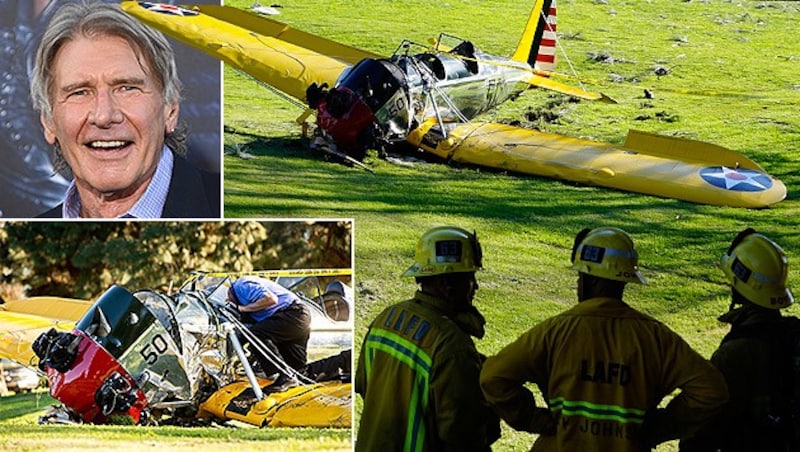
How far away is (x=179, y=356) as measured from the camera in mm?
5246

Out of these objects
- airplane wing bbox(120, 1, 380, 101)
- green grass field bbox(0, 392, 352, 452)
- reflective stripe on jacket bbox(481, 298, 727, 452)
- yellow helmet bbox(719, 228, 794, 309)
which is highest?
airplane wing bbox(120, 1, 380, 101)

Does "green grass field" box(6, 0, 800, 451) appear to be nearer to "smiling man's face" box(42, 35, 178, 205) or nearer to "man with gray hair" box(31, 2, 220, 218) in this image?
"man with gray hair" box(31, 2, 220, 218)

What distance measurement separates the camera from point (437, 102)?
6664 mm

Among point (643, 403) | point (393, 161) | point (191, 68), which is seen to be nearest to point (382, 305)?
A: point (393, 161)

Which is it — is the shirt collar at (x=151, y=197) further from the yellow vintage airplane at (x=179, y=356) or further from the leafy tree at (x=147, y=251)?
the yellow vintage airplane at (x=179, y=356)

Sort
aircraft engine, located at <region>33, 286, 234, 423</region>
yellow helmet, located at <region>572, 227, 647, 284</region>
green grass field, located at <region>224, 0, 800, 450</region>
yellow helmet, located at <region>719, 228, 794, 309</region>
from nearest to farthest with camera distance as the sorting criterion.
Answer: yellow helmet, located at <region>572, 227, 647, 284</region> < yellow helmet, located at <region>719, 228, 794, 309</region> < aircraft engine, located at <region>33, 286, 234, 423</region> < green grass field, located at <region>224, 0, 800, 450</region>

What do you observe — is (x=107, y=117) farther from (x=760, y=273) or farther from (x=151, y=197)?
(x=760, y=273)

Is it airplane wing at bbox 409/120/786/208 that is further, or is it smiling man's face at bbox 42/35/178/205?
smiling man's face at bbox 42/35/178/205

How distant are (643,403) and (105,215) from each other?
3.22 meters

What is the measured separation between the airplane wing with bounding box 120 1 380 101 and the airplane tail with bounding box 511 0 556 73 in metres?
0.87

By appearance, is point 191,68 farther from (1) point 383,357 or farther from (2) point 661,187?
(1) point 383,357

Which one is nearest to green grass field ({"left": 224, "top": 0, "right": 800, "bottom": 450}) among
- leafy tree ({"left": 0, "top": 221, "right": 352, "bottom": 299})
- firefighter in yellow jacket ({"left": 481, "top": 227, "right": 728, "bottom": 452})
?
leafy tree ({"left": 0, "top": 221, "right": 352, "bottom": 299})

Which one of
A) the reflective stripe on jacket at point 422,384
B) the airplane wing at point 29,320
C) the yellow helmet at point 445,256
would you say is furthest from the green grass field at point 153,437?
the yellow helmet at point 445,256

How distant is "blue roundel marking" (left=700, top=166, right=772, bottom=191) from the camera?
5.33 meters
